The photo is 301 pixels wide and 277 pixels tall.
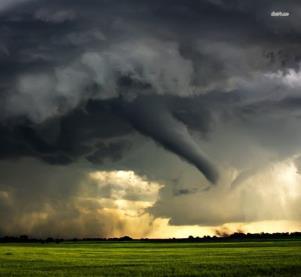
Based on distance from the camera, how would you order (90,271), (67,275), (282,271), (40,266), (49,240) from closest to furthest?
(282,271), (67,275), (90,271), (40,266), (49,240)

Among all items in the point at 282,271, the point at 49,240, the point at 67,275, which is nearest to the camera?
the point at 282,271

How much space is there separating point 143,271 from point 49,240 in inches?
6590

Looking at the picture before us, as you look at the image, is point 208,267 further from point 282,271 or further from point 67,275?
point 67,275

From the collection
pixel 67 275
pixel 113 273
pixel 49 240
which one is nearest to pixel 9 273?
pixel 67 275

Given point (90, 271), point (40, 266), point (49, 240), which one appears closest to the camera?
point (90, 271)

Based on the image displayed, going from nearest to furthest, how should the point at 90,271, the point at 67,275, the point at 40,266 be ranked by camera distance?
the point at 67,275 < the point at 90,271 < the point at 40,266

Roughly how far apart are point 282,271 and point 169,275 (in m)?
7.82

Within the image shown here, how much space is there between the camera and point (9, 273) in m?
39.8

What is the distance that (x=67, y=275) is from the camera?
37688 mm

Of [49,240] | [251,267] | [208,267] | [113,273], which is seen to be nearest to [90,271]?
[113,273]

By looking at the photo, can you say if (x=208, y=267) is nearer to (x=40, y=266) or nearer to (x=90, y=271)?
(x=90, y=271)

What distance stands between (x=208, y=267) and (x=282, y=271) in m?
7.54

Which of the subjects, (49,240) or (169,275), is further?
(49,240)

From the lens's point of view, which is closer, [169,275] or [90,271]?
[169,275]
